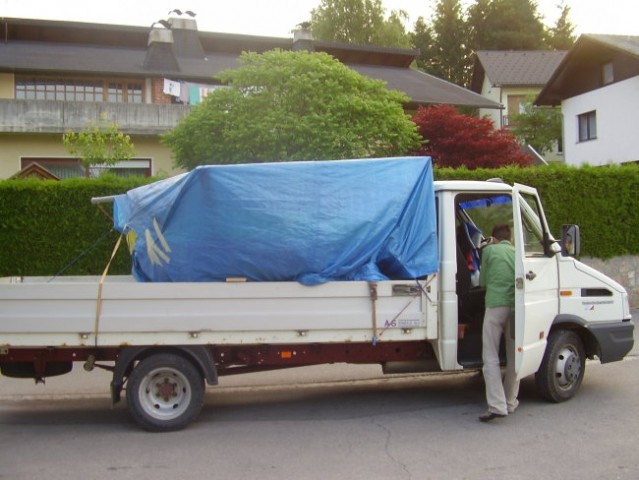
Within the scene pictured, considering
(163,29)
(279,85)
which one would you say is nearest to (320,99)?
(279,85)

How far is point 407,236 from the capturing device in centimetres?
677

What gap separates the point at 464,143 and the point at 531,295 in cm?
1346

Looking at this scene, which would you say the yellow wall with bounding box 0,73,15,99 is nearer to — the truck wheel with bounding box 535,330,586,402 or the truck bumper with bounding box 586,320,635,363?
the truck wheel with bounding box 535,330,586,402

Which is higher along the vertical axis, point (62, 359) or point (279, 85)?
point (279, 85)

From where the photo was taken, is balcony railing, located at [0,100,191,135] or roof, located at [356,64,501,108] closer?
balcony railing, located at [0,100,191,135]

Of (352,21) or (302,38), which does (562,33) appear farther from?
(302,38)

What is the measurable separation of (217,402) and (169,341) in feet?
5.40

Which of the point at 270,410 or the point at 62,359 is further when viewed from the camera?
the point at 270,410

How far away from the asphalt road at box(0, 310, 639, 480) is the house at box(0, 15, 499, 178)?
12.0 meters

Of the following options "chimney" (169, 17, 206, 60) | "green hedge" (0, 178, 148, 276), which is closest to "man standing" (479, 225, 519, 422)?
"green hedge" (0, 178, 148, 276)

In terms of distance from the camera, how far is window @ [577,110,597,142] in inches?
1211

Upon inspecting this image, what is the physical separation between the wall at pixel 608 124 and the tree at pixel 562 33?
2875cm

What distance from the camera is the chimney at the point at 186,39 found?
30.1 metres

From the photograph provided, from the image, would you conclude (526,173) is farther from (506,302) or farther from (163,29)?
(163,29)
